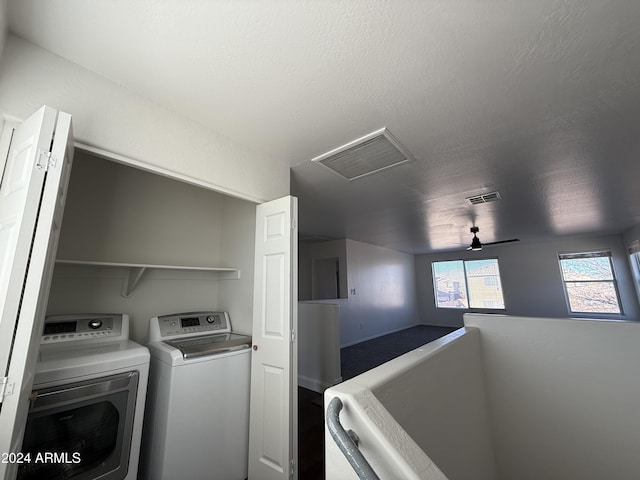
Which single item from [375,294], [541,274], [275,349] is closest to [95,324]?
[275,349]

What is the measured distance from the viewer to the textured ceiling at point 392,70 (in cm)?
106

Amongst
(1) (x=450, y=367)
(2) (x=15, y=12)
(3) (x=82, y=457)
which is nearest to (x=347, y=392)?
(1) (x=450, y=367)

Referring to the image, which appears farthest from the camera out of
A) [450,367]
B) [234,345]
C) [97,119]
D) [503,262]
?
[503,262]

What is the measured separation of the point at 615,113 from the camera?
66.8 inches

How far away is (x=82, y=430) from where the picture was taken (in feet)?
4.56

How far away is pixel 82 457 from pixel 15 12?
6.99 feet

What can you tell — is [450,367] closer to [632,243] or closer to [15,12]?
[15,12]

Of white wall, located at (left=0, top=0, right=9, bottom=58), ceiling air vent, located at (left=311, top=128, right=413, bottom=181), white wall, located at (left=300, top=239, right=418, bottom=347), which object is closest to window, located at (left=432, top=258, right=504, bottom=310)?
white wall, located at (left=300, top=239, right=418, bottom=347)

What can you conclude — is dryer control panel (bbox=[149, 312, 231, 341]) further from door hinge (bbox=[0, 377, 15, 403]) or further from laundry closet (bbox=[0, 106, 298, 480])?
door hinge (bbox=[0, 377, 15, 403])

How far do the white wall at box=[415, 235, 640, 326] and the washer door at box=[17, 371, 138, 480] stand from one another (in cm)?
810

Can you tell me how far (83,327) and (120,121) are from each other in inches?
54.1

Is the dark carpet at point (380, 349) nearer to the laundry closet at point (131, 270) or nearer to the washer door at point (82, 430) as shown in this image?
the laundry closet at point (131, 270)

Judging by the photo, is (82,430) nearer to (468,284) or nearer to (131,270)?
(131,270)

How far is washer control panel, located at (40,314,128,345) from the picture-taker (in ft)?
5.27
